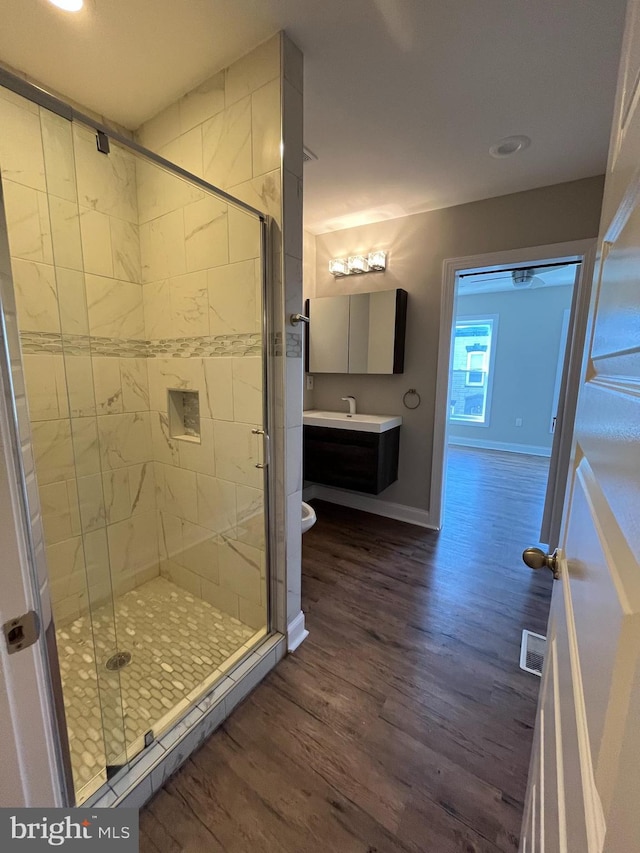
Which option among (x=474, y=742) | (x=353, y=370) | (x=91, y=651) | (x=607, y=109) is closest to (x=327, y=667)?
(x=474, y=742)

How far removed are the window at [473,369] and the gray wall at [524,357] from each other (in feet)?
0.34

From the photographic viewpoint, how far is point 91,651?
1.55 metres

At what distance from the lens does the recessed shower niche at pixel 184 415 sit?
6.56ft

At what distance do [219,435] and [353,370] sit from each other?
1.61 m

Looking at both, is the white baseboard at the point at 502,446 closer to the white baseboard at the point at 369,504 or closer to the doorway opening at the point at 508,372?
the doorway opening at the point at 508,372

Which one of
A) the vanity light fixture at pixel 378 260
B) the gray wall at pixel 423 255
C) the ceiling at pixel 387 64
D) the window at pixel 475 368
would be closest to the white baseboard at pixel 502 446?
the window at pixel 475 368

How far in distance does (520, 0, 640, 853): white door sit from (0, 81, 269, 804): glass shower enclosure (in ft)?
3.99

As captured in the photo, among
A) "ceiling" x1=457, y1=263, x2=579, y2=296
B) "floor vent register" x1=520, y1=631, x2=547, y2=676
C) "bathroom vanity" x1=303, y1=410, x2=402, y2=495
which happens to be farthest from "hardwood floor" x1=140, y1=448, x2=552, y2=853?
"ceiling" x1=457, y1=263, x2=579, y2=296

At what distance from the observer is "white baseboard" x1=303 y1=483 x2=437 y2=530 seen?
10.0 ft

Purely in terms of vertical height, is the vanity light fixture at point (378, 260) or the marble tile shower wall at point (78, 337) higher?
the vanity light fixture at point (378, 260)

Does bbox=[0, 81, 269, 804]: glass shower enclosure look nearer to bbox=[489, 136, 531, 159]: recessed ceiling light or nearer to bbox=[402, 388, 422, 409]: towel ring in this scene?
bbox=[489, 136, 531, 159]: recessed ceiling light

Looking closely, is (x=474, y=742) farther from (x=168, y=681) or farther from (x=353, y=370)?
(x=353, y=370)

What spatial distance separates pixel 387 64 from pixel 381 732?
8.69 feet

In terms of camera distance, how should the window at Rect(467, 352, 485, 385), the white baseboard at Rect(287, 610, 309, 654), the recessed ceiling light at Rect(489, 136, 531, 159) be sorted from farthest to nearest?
the window at Rect(467, 352, 485, 385) → the recessed ceiling light at Rect(489, 136, 531, 159) → the white baseboard at Rect(287, 610, 309, 654)
